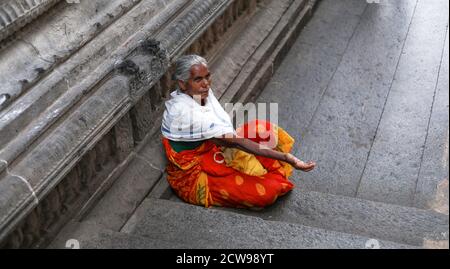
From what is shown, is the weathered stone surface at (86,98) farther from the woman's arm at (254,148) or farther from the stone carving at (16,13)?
the woman's arm at (254,148)

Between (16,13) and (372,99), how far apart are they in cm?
299

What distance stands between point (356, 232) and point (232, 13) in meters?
2.47

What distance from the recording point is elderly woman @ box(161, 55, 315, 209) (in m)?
3.83

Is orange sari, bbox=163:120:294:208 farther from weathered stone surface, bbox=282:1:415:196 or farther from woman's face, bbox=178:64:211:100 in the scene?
weathered stone surface, bbox=282:1:415:196

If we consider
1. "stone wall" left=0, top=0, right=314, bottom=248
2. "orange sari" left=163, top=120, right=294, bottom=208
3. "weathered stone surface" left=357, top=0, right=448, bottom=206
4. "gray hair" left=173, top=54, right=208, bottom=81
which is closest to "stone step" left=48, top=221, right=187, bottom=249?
"stone wall" left=0, top=0, right=314, bottom=248

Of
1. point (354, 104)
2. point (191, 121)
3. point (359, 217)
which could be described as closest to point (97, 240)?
point (191, 121)

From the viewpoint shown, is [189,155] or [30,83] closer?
[30,83]

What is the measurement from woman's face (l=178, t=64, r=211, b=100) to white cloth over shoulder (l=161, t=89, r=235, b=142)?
0.04m

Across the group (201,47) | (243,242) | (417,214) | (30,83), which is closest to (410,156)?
(417,214)

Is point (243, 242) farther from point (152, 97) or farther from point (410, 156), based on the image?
point (410, 156)

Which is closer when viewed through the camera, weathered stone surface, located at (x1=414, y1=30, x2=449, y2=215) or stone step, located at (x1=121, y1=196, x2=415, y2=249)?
stone step, located at (x1=121, y1=196, x2=415, y2=249)

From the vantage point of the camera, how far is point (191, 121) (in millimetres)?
3824

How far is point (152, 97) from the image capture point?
4.34m

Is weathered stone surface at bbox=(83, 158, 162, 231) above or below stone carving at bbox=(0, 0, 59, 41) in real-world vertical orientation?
below
